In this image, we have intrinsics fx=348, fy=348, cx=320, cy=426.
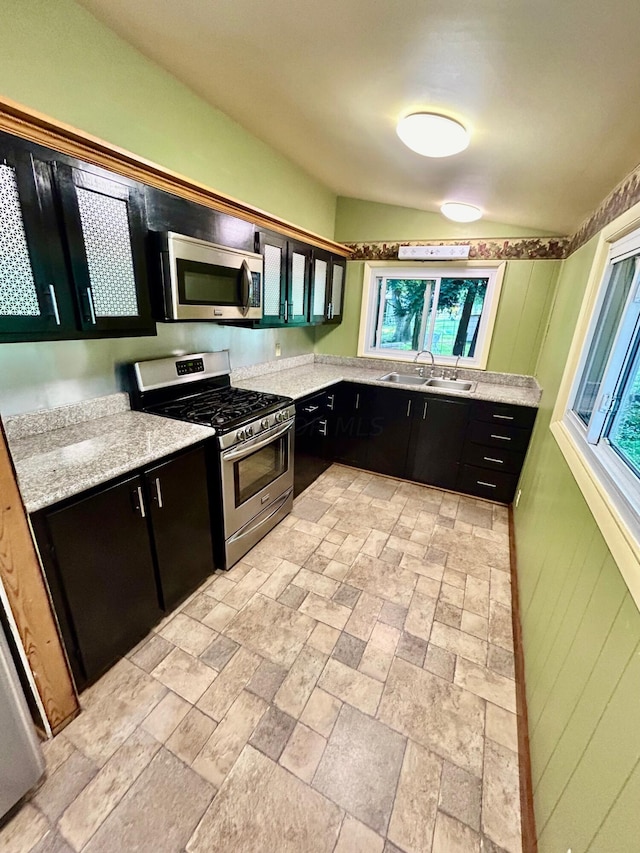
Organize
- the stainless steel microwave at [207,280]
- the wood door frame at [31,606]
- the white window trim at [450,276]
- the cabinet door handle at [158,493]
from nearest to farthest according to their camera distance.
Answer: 1. the wood door frame at [31,606]
2. the cabinet door handle at [158,493]
3. the stainless steel microwave at [207,280]
4. the white window trim at [450,276]

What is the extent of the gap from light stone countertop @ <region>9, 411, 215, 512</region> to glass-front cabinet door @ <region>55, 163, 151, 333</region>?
1.65 feet

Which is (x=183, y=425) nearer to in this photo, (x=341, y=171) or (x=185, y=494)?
(x=185, y=494)

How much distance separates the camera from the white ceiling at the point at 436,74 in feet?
3.01

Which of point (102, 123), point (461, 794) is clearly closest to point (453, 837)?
point (461, 794)

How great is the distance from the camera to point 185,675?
61.2 inches

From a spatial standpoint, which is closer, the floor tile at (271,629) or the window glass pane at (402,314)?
the floor tile at (271,629)

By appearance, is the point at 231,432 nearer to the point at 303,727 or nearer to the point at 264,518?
the point at 264,518

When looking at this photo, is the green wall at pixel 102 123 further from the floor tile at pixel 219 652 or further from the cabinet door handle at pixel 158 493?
the floor tile at pixel 219 652

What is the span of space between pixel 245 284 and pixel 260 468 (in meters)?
1.17

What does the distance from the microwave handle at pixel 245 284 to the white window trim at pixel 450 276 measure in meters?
1.83

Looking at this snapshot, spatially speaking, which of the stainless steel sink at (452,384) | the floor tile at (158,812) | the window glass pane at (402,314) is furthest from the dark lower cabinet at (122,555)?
the window glass pane at (402,314)

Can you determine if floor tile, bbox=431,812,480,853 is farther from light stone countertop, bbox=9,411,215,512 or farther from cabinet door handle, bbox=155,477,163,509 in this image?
light stone countertop, bbox=9,411,215,512

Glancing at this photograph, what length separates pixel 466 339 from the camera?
3443mm

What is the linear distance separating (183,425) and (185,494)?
14.5 inches
